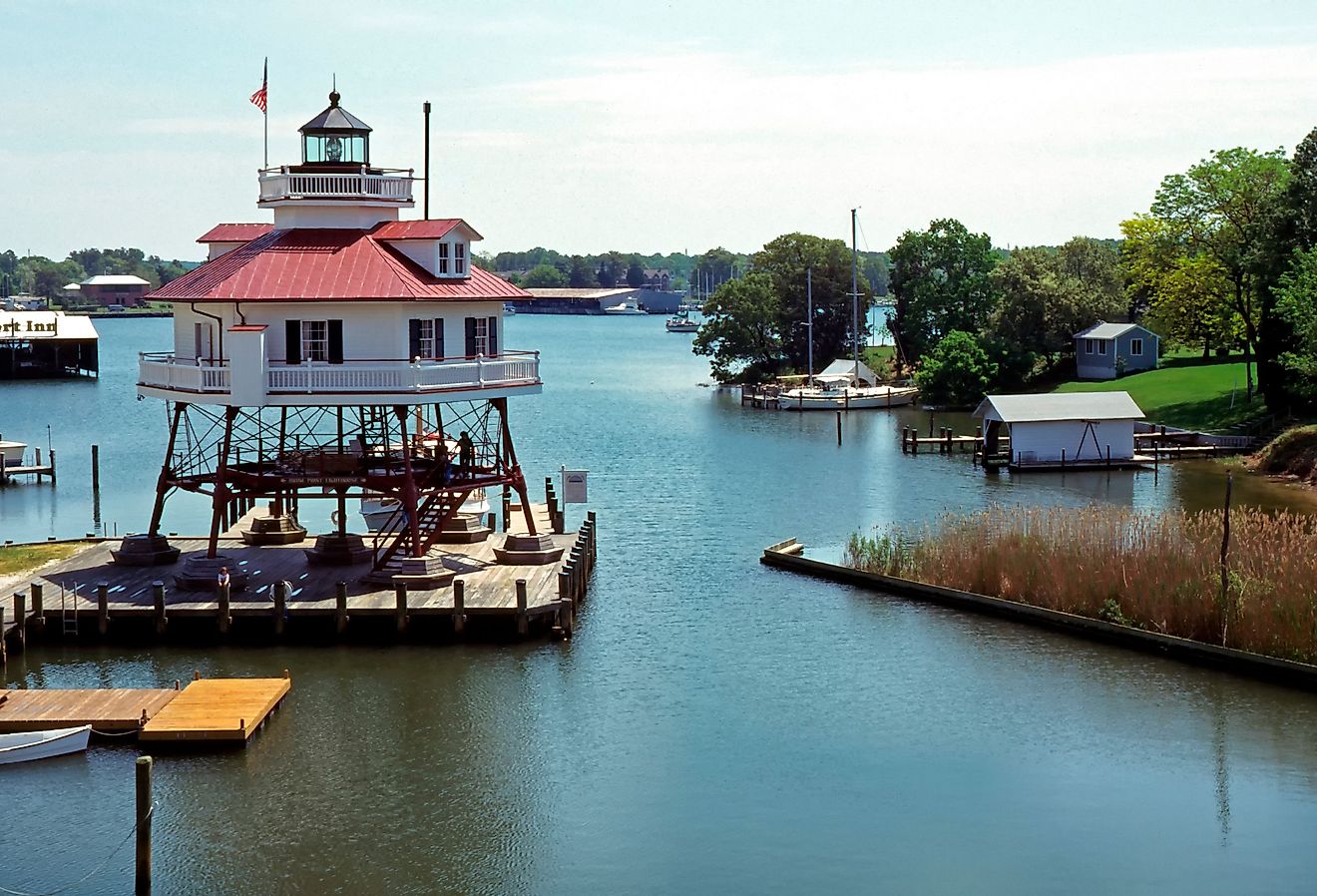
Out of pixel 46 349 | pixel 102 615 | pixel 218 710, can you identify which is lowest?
pixel 218 710

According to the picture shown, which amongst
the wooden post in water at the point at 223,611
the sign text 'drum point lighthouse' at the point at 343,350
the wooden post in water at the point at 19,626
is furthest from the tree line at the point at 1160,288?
the wooden post in water at the point at 19,626

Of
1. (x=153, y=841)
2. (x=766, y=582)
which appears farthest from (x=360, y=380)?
(x=153, y=841)

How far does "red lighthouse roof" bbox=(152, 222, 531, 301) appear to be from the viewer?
4550cm

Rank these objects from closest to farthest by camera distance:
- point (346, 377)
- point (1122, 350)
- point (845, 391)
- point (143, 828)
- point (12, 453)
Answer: point (143, 828) → point (346, 377) → point (12, 453) → point (1122, 350) → point (845, 391)

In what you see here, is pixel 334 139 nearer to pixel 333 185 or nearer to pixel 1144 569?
pixel 333 185

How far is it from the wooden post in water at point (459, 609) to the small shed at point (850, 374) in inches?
3175

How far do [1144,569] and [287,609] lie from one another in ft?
71.0

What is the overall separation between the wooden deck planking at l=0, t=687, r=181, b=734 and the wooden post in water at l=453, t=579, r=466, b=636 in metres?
7.59

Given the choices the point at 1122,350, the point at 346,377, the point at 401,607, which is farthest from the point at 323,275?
the point at 1122,350

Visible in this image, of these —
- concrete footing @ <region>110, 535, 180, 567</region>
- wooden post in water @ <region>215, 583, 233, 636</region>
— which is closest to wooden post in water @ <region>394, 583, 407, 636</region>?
wooden post in water @ <region>215, 583, 233, 636</region>

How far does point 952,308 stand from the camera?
126 m

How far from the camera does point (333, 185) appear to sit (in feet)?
161

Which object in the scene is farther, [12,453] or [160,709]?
[12,453]

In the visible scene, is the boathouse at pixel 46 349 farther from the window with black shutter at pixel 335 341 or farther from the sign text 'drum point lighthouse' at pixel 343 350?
the window with black shutter at pixel 335 341
